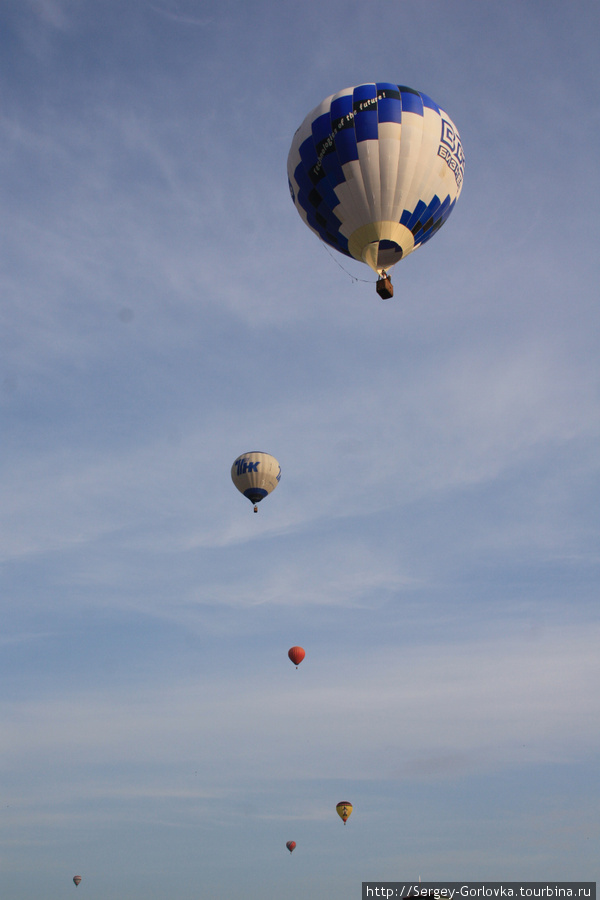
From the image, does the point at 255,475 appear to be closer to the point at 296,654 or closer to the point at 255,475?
the point at 255,475

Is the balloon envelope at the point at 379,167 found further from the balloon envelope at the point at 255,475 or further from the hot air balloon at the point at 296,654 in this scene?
the hot air balloon at the point at 296,654

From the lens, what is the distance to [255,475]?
66.9 metres

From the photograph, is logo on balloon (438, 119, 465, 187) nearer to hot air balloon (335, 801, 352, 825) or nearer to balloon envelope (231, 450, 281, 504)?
balloon envelope (231, 450, 281, 504)

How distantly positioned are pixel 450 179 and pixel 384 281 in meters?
6.21

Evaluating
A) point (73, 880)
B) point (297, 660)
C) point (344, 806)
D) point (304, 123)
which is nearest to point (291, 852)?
point (344, 806)

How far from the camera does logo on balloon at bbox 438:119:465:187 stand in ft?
134

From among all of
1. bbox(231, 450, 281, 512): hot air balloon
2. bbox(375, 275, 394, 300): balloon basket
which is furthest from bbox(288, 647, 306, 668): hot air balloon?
bbox(375, 275, 394, 300): balloon basket

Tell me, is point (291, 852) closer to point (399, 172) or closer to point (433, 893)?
point (433, 893)

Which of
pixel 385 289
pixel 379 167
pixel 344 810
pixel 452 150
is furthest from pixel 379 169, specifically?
pixel 344 810

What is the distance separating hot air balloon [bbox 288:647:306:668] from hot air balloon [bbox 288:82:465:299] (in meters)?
33.1

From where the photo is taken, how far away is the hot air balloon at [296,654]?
63.6 m

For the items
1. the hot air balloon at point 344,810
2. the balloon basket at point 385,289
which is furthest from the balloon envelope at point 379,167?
the hot air balloon at point 344,810

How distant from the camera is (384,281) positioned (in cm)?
4116

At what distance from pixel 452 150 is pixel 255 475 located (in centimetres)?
3262
